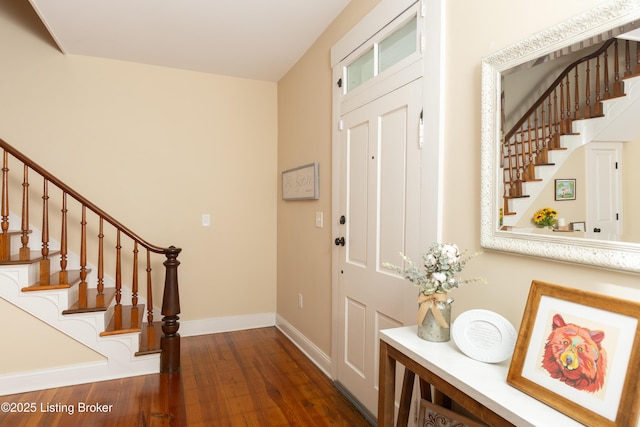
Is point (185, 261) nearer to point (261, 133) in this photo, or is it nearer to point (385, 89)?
point (261, 133)

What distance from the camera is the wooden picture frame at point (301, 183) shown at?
291cm

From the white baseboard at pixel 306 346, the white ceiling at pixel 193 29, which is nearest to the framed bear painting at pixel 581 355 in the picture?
the white baseboard at pixel 306 346

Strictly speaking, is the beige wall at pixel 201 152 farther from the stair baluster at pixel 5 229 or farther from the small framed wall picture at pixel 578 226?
the small framed wall picture at pixel 578 226

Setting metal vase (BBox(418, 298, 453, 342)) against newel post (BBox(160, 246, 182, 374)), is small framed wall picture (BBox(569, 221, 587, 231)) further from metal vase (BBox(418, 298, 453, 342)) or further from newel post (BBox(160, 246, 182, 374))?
newel post (BBox(160, 246, 182, 374))

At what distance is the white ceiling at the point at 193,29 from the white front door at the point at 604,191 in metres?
1.97

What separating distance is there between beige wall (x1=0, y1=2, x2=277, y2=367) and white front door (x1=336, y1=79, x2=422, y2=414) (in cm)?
161

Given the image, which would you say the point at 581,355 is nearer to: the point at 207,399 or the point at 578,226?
the point at 578,226

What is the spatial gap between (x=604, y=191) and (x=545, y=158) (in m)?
0.22

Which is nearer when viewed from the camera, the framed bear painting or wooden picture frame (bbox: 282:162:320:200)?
the framed bear painting

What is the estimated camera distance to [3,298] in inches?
96.3

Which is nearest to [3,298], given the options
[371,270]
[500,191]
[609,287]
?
[371,270]

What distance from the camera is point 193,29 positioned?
2.75 m

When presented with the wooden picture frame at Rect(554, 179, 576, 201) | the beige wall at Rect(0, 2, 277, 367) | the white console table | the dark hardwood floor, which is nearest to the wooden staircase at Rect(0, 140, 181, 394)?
the dark hardwood floor

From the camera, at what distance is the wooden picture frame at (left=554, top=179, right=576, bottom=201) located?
1.06 m
